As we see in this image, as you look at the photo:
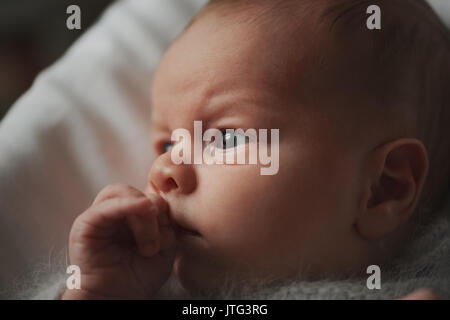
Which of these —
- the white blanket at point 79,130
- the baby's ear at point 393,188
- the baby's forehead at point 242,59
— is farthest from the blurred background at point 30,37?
the baby's ear at point 393,188

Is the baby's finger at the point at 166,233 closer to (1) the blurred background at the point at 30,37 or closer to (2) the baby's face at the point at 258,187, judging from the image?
(2) the baby's face at the point at 258,187

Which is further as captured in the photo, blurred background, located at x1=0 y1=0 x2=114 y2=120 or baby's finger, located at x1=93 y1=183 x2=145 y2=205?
blurred background, located at x1=0 y1=0 x2=114 y2=120

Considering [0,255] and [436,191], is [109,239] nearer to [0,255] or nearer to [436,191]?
[0,255]

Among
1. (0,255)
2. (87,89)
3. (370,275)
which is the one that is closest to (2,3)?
(87,89)

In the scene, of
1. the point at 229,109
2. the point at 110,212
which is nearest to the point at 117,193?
the point at 110,212

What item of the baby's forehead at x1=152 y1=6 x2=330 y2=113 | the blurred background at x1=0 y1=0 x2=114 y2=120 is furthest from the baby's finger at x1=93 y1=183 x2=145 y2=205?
the blurred background at x1=0 y1=0 x2=114 y2=120

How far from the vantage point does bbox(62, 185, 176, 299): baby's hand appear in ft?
1.69

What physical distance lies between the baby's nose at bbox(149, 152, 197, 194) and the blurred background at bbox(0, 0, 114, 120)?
33cm

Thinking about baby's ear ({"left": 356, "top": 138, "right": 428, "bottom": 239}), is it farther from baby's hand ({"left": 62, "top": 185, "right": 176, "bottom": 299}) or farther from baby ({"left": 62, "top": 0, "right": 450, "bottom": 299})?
baby's hand ({"left": 62, "top": 185, "right": 176, "bottom": 299})

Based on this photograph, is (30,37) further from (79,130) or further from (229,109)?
(229,109)

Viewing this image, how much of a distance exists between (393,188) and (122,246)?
0.26 m

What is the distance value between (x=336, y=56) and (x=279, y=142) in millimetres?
90

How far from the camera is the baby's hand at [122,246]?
0.52 metres

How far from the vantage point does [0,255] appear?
0.58m
